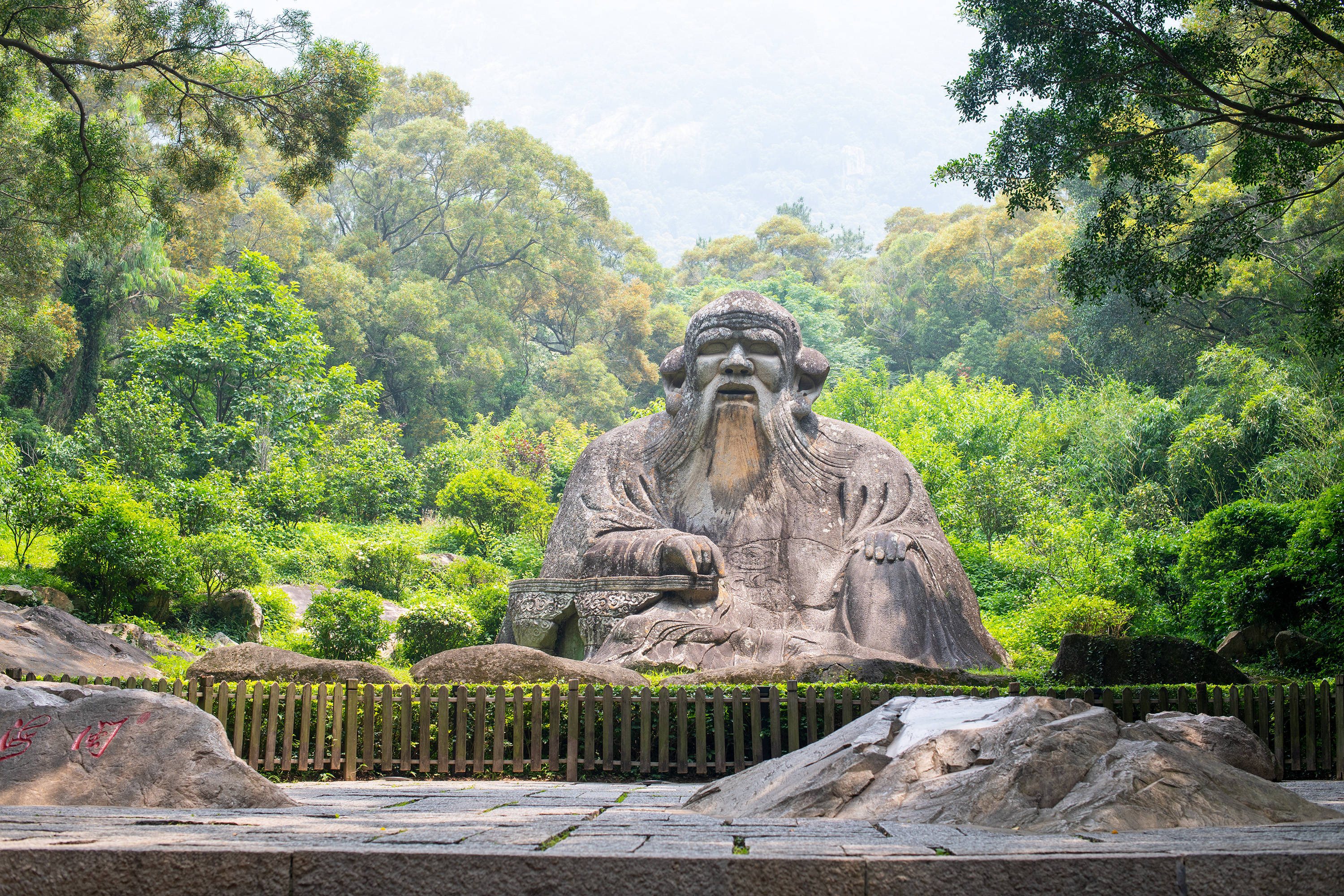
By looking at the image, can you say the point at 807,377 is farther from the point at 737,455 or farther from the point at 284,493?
the point at 284,493

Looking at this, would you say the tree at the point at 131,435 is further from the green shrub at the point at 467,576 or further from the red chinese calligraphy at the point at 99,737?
the red chinese calligraphy at the point at 99,737

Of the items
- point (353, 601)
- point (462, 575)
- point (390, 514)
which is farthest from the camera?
point (390, 514)

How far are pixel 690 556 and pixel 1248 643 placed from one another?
6686 mm

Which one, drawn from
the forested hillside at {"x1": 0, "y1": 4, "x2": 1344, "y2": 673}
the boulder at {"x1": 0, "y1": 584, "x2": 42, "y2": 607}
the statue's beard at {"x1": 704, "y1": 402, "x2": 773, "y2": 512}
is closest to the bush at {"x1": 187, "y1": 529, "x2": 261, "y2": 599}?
the forested hillside at {"x1": 0, "y1": 4, "x2": 1344, "y2": 673}

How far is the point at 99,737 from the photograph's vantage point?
436 cm

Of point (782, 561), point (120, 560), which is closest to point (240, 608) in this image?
point (120, 560)

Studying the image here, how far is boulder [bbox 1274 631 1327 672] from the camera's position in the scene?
34.5 ft

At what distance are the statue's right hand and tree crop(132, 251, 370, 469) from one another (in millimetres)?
18397

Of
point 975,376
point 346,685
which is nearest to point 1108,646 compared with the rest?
point 346,685

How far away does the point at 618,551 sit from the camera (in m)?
9.91

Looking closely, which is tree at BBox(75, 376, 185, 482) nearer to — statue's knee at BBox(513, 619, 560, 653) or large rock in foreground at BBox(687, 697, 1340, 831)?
statue's knee at BBox(513, 619, 560, 653)

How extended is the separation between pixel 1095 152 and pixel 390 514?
66.1 feet

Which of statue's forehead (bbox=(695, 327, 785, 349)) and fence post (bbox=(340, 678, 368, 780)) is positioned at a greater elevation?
statue's forehead (bbox=(695, 327, 785, 349))

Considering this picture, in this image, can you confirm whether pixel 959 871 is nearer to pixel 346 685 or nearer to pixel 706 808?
pixel 706 808
